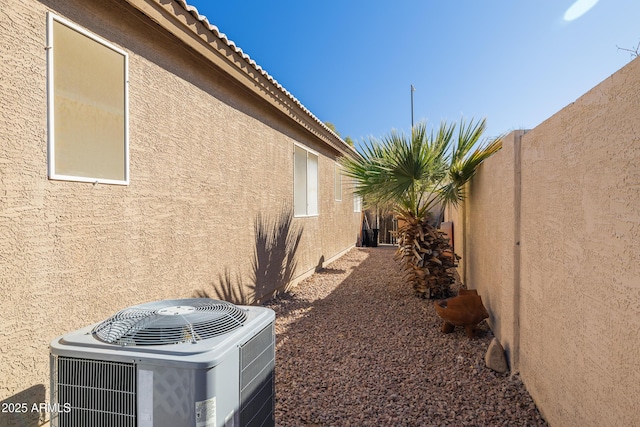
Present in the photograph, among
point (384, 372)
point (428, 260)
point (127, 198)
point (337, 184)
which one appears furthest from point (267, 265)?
point (337, 184)

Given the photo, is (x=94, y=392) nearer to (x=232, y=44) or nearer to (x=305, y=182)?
(x=232, y=44)

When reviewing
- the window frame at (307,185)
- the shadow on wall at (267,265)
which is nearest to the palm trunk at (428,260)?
the shadow on wall at (267,265)

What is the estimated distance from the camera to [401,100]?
80.6ft

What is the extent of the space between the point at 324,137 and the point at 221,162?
203 inches

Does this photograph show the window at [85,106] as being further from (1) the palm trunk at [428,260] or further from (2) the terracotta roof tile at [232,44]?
Answer: (1) the palm trunk at [428,260]

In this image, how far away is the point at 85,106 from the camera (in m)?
2.88

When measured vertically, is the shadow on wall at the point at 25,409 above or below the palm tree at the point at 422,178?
below

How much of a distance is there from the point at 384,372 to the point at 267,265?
3.15 meters

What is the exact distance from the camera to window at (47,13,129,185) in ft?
8.68

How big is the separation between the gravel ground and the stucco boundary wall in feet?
1.18

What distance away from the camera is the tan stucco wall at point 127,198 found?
7.69ft

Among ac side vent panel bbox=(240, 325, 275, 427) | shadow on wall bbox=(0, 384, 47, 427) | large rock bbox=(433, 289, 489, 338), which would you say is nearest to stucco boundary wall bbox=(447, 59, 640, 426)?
large rock bbox=(433, 289, 489, 338)

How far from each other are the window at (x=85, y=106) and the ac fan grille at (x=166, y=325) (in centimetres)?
132

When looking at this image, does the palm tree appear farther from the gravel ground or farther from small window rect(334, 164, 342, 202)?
small window rect(334, 164, 342, 202)
